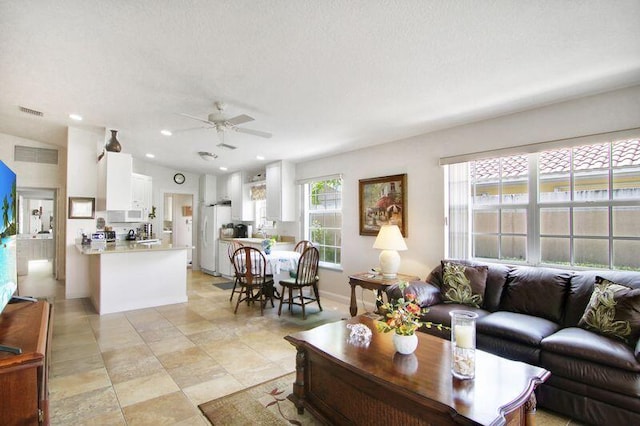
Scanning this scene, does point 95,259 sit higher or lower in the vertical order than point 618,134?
lower

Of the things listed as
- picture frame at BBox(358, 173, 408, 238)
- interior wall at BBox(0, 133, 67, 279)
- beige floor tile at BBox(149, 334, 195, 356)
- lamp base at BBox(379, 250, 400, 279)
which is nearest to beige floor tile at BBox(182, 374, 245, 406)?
beige floor tile at BBox(149, 334, 195, 356)

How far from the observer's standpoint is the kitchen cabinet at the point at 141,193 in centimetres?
615

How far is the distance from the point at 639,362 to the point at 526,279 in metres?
1.06

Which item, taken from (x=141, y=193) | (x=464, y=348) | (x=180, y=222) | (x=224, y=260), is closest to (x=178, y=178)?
(x=141, y=193)

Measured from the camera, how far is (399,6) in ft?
5.87

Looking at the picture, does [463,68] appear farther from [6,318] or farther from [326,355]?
[6,318]

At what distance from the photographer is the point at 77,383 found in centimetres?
259

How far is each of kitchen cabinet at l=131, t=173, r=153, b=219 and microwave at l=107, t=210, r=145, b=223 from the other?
12cm

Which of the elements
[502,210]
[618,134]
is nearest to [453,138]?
[502,210]

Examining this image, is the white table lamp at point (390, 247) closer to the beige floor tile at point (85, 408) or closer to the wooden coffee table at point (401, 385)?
the wooden coffee table at point (401, 385)

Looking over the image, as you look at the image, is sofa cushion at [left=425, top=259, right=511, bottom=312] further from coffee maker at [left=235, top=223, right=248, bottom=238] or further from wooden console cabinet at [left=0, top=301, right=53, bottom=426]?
coffee maker at [left=235, top=223, right=248, bottom=238]

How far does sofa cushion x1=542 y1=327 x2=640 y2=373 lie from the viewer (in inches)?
77.4

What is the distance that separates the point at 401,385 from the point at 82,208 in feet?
18.7

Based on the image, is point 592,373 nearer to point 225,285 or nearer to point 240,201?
point 225,285
